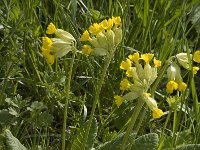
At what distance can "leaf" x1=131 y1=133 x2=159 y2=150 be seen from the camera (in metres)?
1.81

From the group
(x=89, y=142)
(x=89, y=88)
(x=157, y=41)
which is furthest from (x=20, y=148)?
(x=157, y=41)

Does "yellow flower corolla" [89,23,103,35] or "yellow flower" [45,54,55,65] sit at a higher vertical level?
"yellow flower corolla" [89,23,103,35]

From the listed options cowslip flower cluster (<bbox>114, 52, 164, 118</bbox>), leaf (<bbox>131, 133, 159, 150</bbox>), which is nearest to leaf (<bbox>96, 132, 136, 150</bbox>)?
leaf (<bbox>131, 133, 159, 150</bbox>)

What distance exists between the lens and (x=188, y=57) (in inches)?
60.2

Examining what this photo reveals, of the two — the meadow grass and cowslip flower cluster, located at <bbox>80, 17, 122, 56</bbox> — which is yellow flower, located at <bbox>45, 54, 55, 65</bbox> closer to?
cowslip flower cluster, located at <bbox>80, 17, 122, 56</bbox>

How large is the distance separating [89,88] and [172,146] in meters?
0.67


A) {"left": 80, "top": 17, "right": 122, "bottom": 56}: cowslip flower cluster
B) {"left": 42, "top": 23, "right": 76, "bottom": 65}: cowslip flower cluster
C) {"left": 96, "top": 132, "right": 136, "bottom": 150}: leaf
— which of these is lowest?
{"left": 96, "top": 132, "right": 136, "bottom": 150}: leaf

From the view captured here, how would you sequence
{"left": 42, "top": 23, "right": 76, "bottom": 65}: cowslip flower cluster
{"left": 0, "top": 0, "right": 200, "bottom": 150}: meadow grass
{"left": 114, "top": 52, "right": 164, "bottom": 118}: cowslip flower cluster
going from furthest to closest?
{"left": 0, "top": 0, "right": 200, "bottom": 150}: meadow grass < {"left": 42, "top": 23, "right": 76, "bottom": 65}: cowslip flower cluster < {"left": 114, "top": 52, "right": 164, "bottom": 118}: cowslip flower cluster

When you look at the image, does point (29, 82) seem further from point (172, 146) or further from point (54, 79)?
point (172, 146)

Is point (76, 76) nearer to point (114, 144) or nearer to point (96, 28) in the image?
point (114, 144)

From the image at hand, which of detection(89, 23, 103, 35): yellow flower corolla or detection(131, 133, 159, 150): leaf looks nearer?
detection(89, 23, 103, 35): yellow flower corolla

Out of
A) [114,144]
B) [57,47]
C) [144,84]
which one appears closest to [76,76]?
[114,144]

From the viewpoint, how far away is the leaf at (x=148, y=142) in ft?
5.92

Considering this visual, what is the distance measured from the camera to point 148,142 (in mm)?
1812
